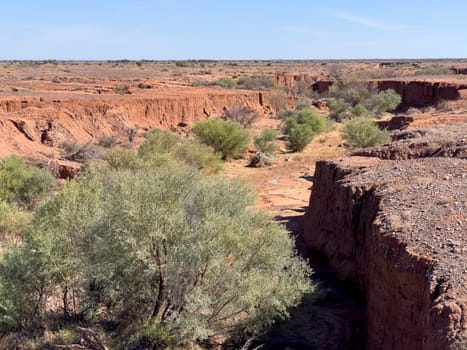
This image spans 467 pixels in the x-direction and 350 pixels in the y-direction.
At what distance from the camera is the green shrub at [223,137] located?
84.4ft

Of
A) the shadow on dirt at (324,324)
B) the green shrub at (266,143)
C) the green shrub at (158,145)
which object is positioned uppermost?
the green shrub at (158,145)

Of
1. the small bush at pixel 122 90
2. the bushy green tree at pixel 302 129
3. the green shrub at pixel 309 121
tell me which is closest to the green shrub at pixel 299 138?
the bushy green tree at pixel 302 129

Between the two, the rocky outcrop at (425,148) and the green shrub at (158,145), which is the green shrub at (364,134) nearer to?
the green shrub at (158,145)

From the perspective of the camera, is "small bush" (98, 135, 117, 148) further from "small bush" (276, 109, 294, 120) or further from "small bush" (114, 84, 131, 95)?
"small bush" (276, 109, 294, 120)

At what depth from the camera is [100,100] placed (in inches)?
1168

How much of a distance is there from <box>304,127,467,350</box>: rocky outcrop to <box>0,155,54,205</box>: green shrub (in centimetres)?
872

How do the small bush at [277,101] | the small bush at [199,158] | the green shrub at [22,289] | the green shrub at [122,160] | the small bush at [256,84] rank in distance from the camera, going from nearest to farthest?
the green shrub at [22,289] < the green shrub at [122,160] < the small bush at [199,158] < the small bush at [277,101] < the small bush at [256,84]

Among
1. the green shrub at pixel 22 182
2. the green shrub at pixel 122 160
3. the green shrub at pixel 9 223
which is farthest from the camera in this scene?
the green shrub at pixel 122 160

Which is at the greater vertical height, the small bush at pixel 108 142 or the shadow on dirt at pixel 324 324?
the small bush at pixel 108 142

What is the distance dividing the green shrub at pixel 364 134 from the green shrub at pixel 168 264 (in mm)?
15868

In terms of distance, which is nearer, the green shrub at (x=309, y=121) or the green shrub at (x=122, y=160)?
the green shrub at (x=122, y=160)

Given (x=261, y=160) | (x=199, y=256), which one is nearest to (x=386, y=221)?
(x=199, y=256)

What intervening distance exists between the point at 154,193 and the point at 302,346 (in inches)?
123

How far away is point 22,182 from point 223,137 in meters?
10.7
